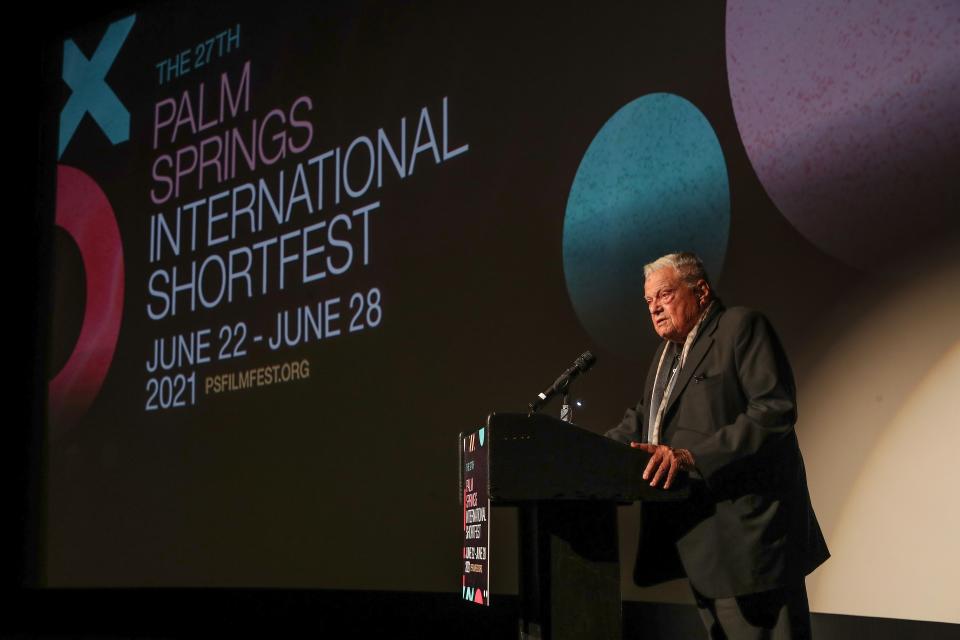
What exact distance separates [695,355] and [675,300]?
0.51 feet

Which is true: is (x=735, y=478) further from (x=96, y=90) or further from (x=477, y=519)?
(x=96, y=90)

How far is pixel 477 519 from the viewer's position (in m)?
2.25

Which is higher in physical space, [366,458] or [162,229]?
[162,229]

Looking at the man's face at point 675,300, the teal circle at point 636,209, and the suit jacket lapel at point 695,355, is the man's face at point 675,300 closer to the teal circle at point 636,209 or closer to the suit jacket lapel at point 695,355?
the suit jacket lapel at point 695,355

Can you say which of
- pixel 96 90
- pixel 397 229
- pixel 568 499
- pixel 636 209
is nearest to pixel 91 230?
pixel 96 90

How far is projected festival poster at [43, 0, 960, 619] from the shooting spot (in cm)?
317

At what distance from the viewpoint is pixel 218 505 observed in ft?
17.3

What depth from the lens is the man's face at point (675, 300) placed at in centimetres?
257

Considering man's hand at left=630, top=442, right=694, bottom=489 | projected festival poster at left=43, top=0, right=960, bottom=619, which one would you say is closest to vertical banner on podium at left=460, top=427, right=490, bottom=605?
man's hand at left=630, top=442, right=694, bottom=489

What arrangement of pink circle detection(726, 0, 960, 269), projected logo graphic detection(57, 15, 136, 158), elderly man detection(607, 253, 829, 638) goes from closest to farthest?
elderly man detection(607, 253, 829, 638) < pink circle detection(726, 0, 960, 269) < projected logo graphic detection(57, 15, 136, 158)

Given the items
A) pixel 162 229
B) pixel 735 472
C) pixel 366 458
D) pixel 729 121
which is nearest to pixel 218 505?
pixel 366 458

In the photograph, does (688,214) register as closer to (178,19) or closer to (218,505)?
(218,505)

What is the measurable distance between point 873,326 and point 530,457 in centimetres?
138

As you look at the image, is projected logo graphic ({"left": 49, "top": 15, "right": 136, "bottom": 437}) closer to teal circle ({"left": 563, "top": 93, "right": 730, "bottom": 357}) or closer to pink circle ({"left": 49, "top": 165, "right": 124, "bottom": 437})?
pink circle ({"left": 49, "top": 165, "right": 124, "bottom": 437})
